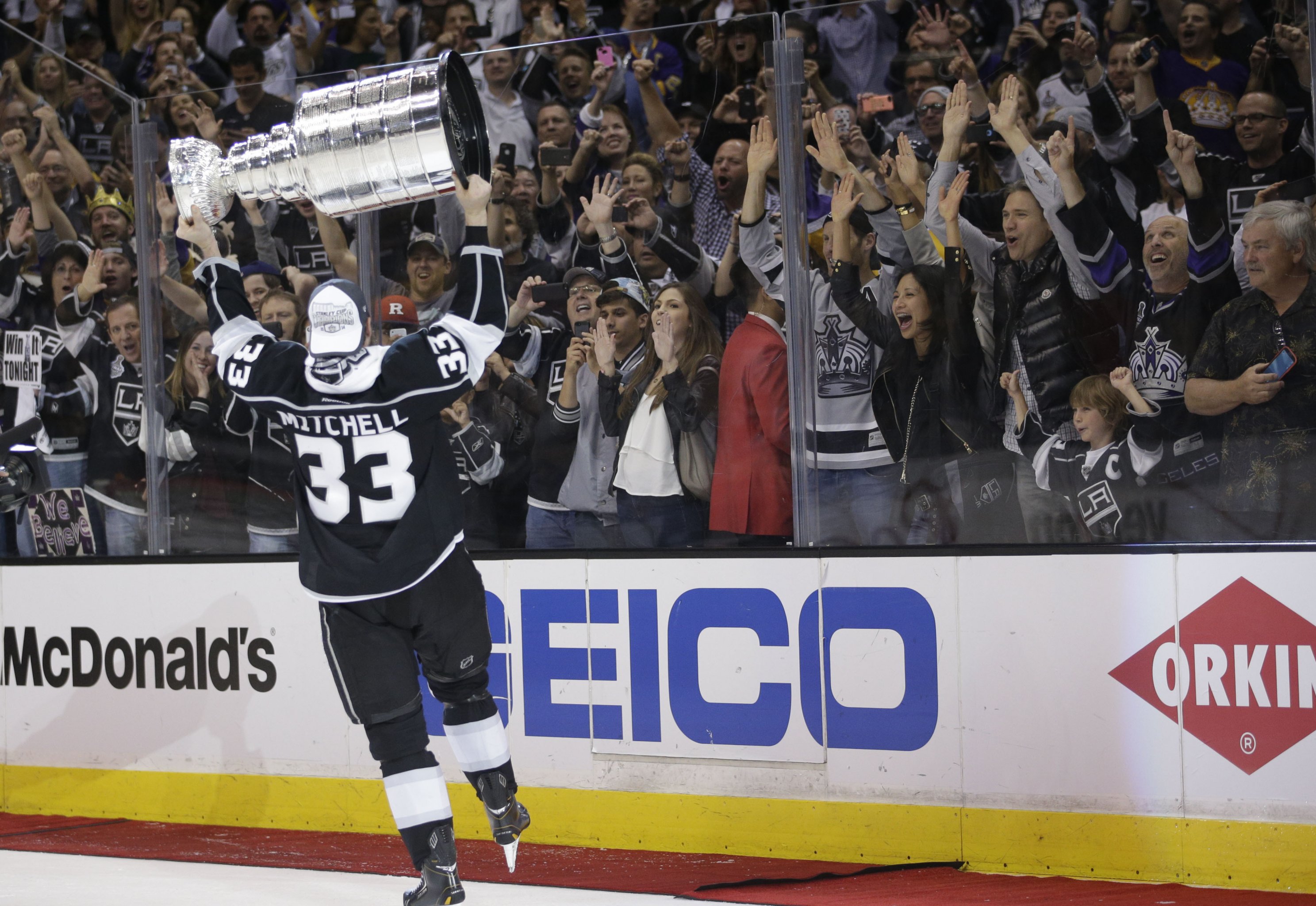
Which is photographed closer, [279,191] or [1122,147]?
[279,191]

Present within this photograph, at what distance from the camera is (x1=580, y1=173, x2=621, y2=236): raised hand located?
184 inches

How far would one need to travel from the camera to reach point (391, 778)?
3.33 meters

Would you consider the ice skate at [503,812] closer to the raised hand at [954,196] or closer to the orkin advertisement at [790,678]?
the orkin advertisement at [790,678]

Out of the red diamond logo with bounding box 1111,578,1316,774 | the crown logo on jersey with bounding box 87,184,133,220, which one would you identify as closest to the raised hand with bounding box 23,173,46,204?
the crown logo on jersey with bounding box 87,184,133,220

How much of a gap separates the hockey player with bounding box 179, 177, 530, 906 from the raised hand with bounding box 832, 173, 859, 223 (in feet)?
4.83

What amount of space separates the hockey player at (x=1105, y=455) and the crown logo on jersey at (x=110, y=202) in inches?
143

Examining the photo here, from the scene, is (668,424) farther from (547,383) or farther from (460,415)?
(460,415)

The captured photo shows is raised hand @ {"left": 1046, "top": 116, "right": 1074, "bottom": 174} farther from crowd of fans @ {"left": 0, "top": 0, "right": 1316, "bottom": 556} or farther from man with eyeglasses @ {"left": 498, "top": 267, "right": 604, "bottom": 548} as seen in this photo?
man with eyeglasses @ {"left": 498, "top": 267, "right": 604, "bottom": 548}

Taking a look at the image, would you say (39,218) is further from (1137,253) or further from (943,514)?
(1137,253)

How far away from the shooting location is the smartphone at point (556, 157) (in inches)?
188

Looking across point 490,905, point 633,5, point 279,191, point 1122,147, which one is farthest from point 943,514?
point 633,5

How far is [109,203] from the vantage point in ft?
17.7

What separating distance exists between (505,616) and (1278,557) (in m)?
2.47

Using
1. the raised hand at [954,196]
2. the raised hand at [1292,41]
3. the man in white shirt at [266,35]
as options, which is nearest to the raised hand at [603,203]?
the raised hand at [954,196]
